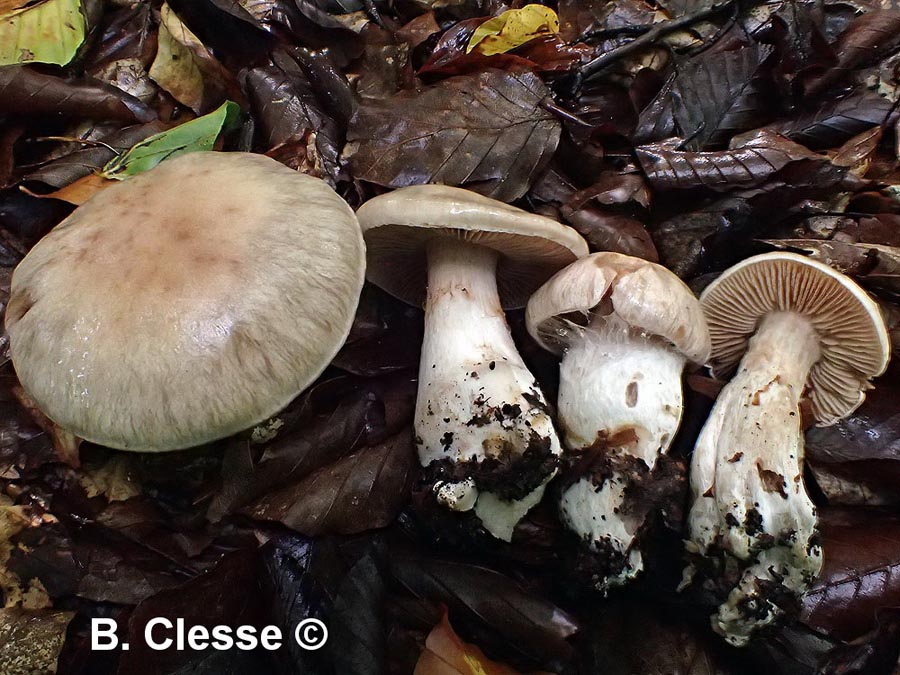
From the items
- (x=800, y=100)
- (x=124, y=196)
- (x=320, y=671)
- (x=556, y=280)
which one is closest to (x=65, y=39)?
(x=124, y=196)

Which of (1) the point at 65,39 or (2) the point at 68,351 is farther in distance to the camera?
(1) the point at 65,39

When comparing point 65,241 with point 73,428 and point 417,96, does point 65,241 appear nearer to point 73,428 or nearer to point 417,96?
point 73,428

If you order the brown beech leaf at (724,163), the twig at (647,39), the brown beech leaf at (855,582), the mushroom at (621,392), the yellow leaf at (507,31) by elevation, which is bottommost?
the brown beech leaf at (855,582)

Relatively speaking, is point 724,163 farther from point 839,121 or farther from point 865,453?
point 865,453

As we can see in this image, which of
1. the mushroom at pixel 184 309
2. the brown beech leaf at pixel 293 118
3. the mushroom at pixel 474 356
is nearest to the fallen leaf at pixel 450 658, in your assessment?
the mushroom at pixel 474 356

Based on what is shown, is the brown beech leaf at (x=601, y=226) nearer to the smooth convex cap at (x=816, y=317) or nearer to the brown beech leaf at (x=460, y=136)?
the brown beech leaf at (x=460, y=136)

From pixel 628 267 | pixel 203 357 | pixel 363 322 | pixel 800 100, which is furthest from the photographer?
pixel 800 100

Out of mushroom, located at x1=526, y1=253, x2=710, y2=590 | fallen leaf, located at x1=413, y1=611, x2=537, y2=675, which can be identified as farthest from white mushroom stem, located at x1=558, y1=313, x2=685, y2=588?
fallen leaf, located at x1=413, y1=611, x2=537, y2=675

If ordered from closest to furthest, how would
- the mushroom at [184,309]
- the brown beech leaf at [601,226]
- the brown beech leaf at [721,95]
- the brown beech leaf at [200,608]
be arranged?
the mushroom at [184,309]
the brown beech leaf at [200,608]
the brown beech leaf at [601,226]
the brown beech leaf at [721,95]

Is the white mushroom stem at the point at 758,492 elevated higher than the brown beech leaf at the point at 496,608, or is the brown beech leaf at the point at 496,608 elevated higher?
the white mushroom stem at the point at 758,492
